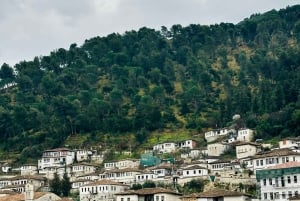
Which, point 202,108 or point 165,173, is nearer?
point 165,173

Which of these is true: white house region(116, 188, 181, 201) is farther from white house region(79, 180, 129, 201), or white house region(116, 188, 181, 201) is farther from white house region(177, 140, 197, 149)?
white house region(177, 140, 197, 149)

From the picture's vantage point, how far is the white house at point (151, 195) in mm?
63344

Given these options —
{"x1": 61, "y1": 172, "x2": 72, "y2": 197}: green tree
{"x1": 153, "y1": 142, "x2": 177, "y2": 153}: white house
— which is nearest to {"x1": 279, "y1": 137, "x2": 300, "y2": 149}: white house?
{"x1": 153, "y1": 142, "x2": 177, "y2": 153}: white house

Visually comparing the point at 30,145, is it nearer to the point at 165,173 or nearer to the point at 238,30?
the point at 165,173

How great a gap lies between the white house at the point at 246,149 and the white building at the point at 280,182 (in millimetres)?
24969

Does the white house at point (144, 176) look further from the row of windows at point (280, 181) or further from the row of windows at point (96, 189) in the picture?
the row of windows at point (280, 181)

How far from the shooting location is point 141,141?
100 m

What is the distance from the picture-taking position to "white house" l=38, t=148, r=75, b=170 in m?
95.1

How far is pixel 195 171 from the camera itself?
7731cm

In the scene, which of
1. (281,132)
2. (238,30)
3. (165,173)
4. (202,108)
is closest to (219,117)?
(202,108)

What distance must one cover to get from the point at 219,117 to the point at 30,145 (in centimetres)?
3103

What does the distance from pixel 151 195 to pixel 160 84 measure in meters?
62.4

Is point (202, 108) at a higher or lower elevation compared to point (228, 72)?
lower

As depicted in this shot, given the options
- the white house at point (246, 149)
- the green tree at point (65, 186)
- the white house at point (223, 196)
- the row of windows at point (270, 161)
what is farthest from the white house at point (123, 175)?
the white house at point (223, 196)
